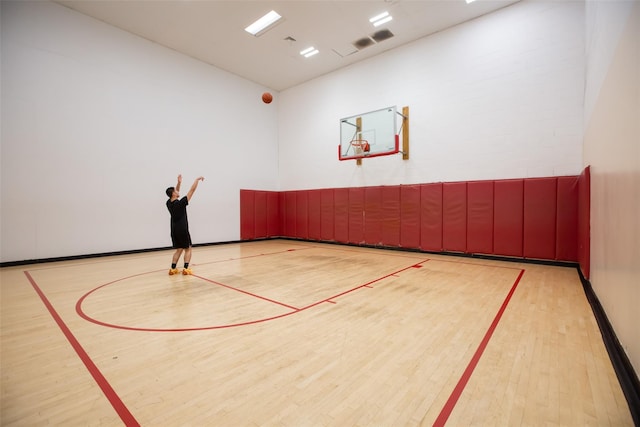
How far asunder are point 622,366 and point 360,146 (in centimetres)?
748

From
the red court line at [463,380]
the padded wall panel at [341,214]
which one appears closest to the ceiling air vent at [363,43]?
the padded wall panel at [341,214]

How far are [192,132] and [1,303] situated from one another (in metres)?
6.45

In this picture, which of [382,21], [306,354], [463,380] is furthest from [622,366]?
[382,21]

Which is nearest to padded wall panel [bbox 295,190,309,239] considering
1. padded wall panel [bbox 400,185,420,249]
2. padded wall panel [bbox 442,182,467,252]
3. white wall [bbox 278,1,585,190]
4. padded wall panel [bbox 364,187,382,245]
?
white wall [bbox 278,1,585,190]

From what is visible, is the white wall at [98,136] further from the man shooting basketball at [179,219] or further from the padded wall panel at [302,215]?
the man shooting basketball at [179,219]

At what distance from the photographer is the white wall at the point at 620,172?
6.57 ft

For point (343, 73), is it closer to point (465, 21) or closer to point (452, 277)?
point (465, 21)

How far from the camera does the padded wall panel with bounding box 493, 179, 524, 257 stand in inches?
251

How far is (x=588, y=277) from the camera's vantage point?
4.47m

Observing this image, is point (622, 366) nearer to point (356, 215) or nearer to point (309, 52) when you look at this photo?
point (356, 215)

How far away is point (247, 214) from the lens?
35.1 feet

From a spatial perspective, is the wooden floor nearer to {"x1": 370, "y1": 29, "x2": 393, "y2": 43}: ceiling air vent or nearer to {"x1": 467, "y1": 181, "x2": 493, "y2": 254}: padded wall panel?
{"x1": 467, "y1": 181, "x2": 493, "y2": 254}: padded wall panel

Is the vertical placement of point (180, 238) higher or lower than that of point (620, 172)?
lower

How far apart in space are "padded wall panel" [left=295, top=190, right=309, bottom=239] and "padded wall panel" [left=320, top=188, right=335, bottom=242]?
73 centimetres
